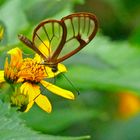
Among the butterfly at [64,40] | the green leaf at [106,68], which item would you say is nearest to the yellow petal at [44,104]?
the butterfly at [64,40]

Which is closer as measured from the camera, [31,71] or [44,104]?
[44,104]

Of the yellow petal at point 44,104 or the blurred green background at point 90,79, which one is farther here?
the blurred green background at point 90,79

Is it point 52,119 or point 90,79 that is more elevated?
point 90,79

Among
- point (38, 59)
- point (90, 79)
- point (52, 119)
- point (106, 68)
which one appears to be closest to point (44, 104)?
point (38, 59)

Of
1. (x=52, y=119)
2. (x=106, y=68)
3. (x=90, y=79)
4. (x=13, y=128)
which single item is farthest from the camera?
(x=52, y=119)

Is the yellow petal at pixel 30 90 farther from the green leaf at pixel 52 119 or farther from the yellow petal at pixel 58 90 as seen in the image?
the green leaf at pixel 52 119

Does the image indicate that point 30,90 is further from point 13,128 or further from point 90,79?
point 90,79
